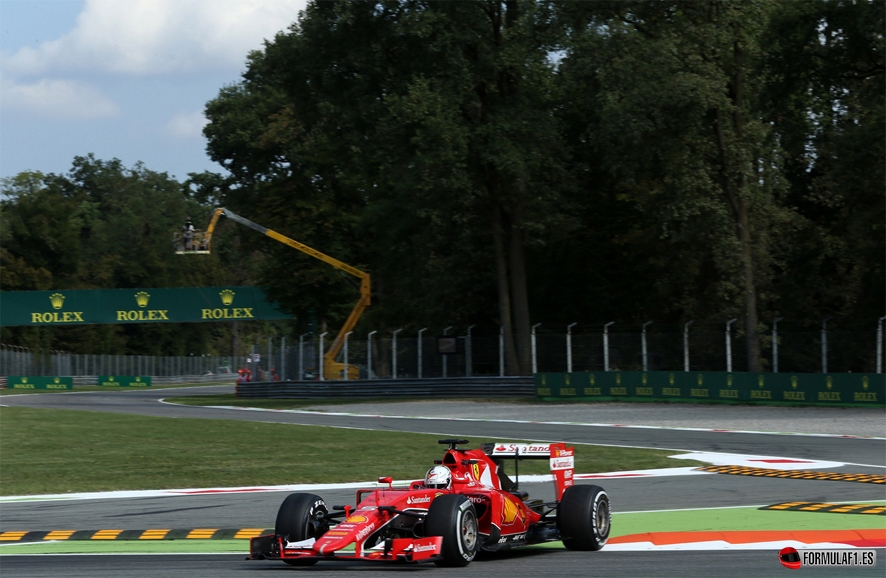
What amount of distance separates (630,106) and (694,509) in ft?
76.1

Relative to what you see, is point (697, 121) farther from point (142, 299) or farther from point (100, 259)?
point (100, 259)

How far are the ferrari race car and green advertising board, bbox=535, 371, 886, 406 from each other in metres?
21.5

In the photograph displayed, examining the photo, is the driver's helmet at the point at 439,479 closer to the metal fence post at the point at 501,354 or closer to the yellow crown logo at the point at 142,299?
the metal fence post at the point at 501,354

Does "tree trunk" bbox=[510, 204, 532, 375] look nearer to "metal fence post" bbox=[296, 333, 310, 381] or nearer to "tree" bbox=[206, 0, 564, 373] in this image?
"tree" bbox=[206, 0, 564, 373]

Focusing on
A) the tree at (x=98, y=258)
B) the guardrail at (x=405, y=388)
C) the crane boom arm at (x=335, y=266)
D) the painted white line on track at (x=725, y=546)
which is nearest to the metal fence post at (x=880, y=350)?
the guardrail at (x=405, y=388)

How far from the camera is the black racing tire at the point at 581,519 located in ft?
30.4

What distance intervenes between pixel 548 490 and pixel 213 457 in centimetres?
825

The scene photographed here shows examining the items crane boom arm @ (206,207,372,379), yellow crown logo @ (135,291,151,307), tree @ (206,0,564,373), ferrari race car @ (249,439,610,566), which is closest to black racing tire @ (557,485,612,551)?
ferrari race car @ (249,439,610,566)

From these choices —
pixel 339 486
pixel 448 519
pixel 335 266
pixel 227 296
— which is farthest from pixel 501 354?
pixel 448 519

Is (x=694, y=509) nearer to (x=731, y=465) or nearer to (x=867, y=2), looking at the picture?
(x=731, y=465)

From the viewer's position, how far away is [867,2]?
3108cm

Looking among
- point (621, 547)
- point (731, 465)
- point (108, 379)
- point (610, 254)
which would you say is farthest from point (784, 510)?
point (108, 379)

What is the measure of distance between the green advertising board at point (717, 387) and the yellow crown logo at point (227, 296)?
29.9 m

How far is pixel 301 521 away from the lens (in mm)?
8539
